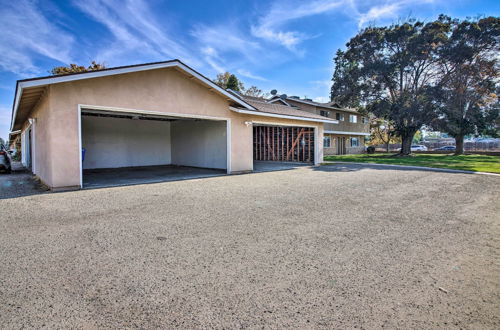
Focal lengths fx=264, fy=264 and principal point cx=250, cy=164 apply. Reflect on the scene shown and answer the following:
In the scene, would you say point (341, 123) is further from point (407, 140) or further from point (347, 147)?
point (407, 140)

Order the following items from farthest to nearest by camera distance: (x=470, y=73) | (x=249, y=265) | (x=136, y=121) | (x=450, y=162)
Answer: (x=470, y=73), (x=450, y=162), (x=136, y=121), (x=249, y=265)

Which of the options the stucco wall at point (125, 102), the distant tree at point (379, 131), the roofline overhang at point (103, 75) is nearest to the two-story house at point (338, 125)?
the distant tree at point (379, 131)

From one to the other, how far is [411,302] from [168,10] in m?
13.4

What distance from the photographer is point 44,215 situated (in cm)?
526

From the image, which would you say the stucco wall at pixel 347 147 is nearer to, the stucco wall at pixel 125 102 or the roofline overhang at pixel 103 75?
the stucco wall at pixel 125 102

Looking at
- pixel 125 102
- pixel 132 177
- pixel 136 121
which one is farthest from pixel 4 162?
pixel 125 102

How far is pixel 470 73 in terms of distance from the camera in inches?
859

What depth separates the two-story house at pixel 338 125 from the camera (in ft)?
91.2

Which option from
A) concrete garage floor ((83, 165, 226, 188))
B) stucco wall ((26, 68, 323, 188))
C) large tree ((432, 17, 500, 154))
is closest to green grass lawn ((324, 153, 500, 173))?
large tree ((432, 17, 500, 154))

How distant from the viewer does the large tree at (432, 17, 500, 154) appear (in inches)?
A: 856

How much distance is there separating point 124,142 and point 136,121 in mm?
1489

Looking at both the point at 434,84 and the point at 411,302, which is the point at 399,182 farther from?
the point at 434,84

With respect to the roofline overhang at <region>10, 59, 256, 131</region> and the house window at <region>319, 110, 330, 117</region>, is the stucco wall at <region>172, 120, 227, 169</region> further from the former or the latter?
the house window at <region>319, 110, 330, 117</region>

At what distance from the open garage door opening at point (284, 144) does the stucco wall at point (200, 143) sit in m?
6.75
